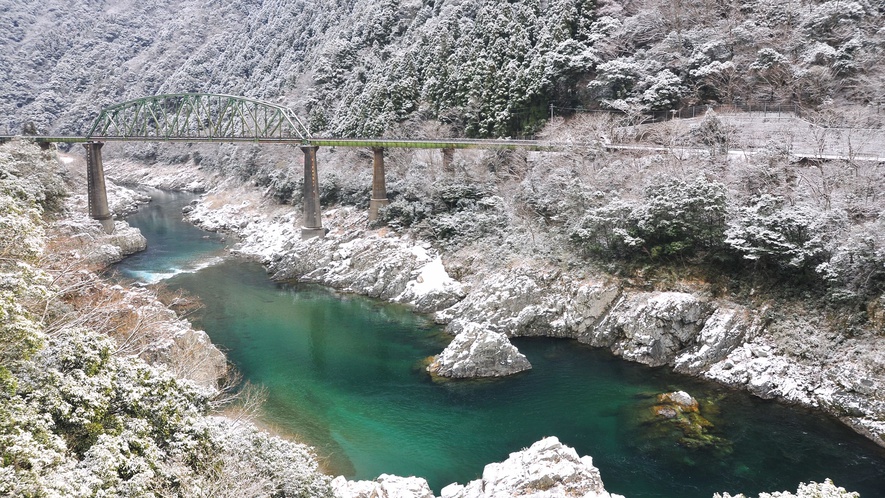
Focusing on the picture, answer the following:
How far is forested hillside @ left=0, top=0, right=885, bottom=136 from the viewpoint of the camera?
34250mm

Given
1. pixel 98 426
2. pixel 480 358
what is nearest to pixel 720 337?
pixel 480 358

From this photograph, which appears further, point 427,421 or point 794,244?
point 794,244

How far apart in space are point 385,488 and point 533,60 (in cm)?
3836

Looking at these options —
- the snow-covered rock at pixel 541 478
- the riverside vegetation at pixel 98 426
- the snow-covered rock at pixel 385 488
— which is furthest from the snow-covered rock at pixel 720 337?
the riverside vegetation at pixel 98 426

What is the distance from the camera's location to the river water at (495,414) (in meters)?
17.5

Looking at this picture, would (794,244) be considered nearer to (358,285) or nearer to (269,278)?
(358,285)

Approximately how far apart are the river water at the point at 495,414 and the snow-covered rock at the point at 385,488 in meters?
2.32

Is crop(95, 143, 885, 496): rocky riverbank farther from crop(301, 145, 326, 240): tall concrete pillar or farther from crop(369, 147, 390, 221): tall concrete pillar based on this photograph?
crop(369, 147, 390, 221): tall concrete pillar

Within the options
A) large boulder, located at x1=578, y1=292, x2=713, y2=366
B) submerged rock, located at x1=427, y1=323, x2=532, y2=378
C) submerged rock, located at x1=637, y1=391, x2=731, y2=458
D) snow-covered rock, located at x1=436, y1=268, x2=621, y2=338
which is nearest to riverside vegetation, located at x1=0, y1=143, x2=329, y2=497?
submerged rock, located at x1=427, y1=323, x2=532, y2=378

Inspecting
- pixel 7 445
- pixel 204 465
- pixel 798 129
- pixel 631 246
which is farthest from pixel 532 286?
pixel 7 445

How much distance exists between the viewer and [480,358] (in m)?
24.1

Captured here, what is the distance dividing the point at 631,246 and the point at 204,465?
23.0 meters

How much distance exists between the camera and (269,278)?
39.2 m

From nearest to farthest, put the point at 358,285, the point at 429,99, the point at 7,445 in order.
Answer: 1. the point at 7,445
2. the point at 358,285
3. the point at 429,99
